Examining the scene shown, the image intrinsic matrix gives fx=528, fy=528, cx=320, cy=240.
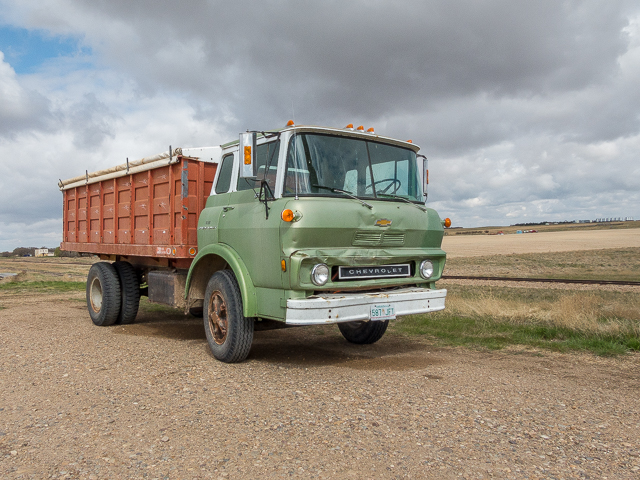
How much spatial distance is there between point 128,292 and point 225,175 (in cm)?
379

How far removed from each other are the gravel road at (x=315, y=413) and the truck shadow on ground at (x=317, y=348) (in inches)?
2.3

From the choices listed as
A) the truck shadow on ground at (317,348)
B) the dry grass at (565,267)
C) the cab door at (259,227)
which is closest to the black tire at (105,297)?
the truck shadow on ground at (317,348)

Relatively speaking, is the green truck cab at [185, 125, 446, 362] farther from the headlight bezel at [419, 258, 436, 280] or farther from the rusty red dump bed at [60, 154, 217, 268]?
the rusty red dump bed at [60, 154, 217, 268]

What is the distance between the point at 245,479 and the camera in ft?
10.6

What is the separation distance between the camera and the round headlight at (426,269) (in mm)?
6406

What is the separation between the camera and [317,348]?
742 centimetres

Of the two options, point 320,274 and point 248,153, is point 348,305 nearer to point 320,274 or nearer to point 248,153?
point 320,274

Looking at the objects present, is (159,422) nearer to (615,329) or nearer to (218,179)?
(218,179)

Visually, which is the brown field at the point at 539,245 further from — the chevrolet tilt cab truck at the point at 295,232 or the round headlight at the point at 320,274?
the round headlight at the point at 320,274

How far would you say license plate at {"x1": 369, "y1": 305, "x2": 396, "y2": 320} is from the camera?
18.4 feet

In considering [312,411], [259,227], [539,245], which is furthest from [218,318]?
[539,245]

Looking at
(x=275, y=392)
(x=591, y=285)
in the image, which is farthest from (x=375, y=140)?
(x=591, y=285)

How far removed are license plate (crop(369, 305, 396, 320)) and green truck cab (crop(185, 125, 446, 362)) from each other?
1 centimetres

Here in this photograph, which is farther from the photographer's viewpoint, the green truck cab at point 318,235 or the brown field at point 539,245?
the brown field at point 539,245
